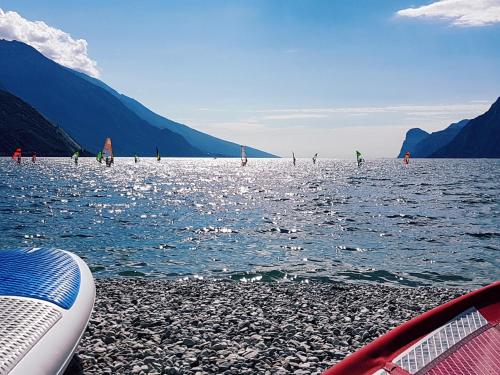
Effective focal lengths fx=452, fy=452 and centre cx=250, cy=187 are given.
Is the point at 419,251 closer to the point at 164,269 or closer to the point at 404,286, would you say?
the point at 404,286

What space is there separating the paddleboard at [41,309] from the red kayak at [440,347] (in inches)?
137

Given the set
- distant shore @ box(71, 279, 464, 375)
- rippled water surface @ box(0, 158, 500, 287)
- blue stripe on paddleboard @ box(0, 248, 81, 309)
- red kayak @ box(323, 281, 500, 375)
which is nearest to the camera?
red kayak @ box(323, 281, 500, 375)

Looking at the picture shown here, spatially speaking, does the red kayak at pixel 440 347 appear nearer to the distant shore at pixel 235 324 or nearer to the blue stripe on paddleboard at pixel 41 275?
the distant shore at pixel 235 324

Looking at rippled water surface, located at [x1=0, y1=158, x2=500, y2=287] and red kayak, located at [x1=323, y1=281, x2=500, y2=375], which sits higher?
red kayak, located at [x1=323, y1=281, x2=500, y2=375]

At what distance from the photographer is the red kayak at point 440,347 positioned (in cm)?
494

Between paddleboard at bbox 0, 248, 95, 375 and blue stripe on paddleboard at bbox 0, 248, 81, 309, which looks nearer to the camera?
paddleboard at bbox 0, 248, 95, 375

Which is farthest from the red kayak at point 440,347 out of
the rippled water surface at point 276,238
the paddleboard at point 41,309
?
the rippled water surface at point 276,238

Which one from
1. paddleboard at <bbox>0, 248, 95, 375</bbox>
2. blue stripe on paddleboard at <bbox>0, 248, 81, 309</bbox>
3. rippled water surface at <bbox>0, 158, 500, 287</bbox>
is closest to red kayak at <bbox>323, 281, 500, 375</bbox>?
paddleboard at <bbox>0, 248, 95, 375</bbox>

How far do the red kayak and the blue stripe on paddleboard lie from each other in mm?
4556

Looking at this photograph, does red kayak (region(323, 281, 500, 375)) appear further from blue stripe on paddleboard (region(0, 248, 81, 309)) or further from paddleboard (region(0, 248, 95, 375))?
blue stripe on paddleboard (region(0, 248, 81, 309))

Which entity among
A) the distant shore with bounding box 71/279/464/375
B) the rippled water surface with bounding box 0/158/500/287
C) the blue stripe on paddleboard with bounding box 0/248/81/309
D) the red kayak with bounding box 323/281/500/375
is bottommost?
the rippled water surface with bounding box 0/158/500/287

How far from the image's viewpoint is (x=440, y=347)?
5.58 m

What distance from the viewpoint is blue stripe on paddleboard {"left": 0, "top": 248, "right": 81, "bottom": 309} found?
6875mm

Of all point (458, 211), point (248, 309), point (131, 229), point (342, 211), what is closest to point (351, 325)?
point (248, 309)
